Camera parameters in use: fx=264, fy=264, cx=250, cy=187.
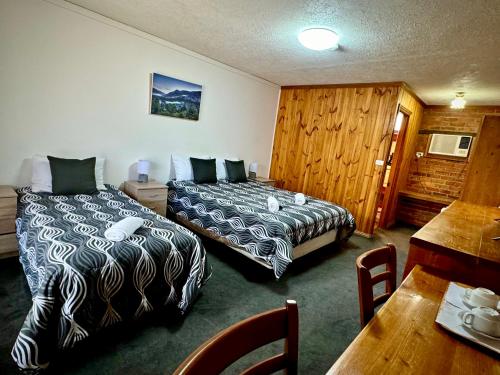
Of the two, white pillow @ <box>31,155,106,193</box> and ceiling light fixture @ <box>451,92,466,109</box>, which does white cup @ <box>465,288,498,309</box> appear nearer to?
white pillow @ <box>31,155,106,193</box>

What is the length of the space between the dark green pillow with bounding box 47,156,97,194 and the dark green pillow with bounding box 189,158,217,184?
1361 millimetres

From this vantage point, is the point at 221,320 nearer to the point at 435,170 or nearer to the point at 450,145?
the point at 435,170

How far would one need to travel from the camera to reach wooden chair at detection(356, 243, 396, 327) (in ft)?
3.45

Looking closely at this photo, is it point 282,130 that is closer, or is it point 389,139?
point 389,139

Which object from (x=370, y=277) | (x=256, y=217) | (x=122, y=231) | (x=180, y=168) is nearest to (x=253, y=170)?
(x=180, y=168)

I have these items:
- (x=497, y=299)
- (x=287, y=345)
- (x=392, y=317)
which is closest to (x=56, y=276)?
(x=287, y=345)

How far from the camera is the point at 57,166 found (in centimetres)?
260

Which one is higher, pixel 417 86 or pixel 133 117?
pixel 417 86

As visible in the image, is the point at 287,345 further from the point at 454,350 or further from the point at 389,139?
the point at 389,139

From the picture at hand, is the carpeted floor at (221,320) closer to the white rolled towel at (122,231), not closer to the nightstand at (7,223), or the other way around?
the nightstand at (7,223)

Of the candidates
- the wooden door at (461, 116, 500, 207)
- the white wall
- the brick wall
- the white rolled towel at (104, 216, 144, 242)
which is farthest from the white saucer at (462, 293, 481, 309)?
the brick wall

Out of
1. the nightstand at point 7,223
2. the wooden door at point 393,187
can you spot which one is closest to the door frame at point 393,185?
the wooden door at point 393,187

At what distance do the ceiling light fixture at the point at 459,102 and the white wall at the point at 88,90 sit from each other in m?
3.34

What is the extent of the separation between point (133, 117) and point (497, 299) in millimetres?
3616
